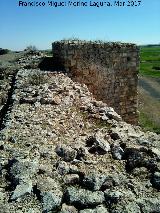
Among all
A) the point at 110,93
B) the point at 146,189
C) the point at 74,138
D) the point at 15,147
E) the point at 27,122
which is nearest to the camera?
the point at 146,189

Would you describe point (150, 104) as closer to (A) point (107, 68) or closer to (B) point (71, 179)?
(A) point (107, 68)

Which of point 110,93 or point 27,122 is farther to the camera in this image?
point 110,93

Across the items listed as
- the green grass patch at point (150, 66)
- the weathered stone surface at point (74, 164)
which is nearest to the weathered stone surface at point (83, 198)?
the weathered stone surface at point (74, 164)

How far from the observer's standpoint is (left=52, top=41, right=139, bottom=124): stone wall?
1120cm

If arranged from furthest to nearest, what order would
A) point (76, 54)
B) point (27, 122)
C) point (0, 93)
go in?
point (76, 54)
point (0, 93)
point (27, 122)

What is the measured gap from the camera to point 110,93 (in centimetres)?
1216

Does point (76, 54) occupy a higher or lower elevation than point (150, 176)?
higher

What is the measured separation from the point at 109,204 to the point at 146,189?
553 mm

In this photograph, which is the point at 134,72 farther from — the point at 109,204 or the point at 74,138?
the point at 109,204

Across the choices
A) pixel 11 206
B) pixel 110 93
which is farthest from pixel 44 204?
pixel 110 93

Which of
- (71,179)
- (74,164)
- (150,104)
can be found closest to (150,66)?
(150,104)

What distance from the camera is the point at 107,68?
39.3 ft

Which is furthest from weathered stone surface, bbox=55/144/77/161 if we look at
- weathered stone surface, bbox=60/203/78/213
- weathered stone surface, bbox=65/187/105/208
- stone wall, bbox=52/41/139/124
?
stone wall, bbox=52/41/139/124

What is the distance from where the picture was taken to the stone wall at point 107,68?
11.2 metres
